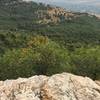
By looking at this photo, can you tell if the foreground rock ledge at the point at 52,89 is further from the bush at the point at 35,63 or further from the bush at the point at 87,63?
the bush at the point at 35,63

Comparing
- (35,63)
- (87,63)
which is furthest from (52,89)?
(35,63)

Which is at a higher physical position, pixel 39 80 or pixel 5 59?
pixel 39 80

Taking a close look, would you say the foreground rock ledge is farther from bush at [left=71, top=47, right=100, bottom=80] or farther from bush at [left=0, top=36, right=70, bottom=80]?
bush at [left=0, top=36, right=70, bottom=80]

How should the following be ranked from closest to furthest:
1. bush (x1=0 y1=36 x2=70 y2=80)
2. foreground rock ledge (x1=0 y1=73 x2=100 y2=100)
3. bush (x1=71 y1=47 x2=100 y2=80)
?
foreground rock ledge (x1=0 y1=73 x2=100 y2=100)
bush (x1=71 y1=47 x2=100 y2=80)
bush (x1=0 y1=36 x2=70 y2=80)

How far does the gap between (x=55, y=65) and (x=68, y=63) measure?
5243 mm

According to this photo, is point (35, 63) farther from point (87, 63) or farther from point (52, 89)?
point (52, 89)

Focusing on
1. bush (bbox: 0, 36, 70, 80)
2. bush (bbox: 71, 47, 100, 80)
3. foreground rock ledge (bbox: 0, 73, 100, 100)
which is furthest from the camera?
bush (bbox: 0, 36, 70, 80)

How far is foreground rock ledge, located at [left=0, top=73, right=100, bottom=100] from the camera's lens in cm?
3734

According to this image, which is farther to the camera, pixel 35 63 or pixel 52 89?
pixel 35 63

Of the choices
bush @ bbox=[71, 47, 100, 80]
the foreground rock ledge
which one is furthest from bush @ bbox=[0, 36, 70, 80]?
the foreground rock ledge

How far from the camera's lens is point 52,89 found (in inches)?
1505

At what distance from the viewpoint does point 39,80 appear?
40438mm

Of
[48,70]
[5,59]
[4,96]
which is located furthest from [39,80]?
[5,59]

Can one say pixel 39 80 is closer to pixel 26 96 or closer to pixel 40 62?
pixel 26 96
